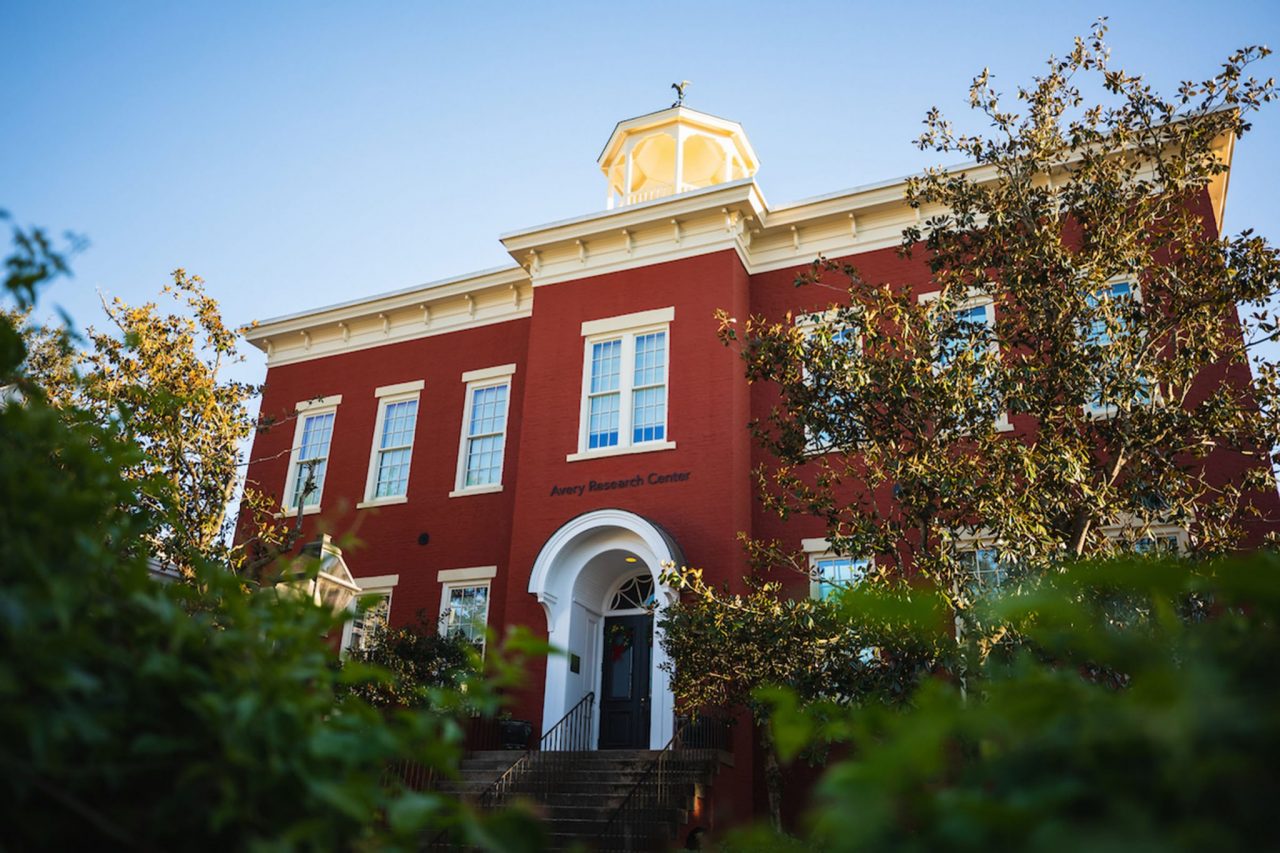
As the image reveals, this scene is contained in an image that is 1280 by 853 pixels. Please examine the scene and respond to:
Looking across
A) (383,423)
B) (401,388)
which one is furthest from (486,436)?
(383,423)

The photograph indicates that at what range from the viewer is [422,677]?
15742 mm

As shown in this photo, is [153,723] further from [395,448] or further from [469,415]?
Answer: [395,448]

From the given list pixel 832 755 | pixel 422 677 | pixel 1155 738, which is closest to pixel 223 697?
pixel 1155 738

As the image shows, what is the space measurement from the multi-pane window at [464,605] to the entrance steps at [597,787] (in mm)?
3740

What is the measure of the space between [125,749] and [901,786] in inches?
49.9

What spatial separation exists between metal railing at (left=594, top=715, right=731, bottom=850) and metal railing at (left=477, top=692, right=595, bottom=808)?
5.38 feet

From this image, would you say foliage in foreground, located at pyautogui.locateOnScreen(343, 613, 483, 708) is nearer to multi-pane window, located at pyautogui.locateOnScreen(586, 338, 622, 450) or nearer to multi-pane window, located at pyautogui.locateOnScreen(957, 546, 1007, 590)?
multi-pane window, located at pyautogui.locateOnScreen(586, 338, 622, 450)

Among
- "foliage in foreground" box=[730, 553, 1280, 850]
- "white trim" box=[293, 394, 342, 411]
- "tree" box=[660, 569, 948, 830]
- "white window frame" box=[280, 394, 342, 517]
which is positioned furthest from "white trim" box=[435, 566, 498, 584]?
"foliage in foreground" box=[730, 553, 1280, 850]

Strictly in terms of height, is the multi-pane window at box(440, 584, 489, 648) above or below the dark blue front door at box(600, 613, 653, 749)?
above

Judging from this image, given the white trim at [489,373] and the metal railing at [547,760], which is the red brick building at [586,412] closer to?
the white trim at [489,373]

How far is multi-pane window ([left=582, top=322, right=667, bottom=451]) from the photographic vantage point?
16.9 m

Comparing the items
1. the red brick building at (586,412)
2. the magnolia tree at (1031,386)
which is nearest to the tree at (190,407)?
the red brick building at (586,412)

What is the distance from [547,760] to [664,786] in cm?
235

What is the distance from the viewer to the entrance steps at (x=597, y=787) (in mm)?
11188
